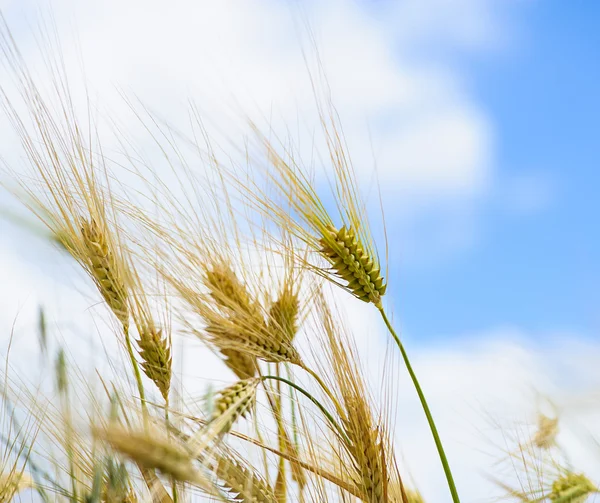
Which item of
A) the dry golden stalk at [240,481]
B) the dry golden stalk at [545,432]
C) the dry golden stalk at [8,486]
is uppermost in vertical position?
the dry golden stalk at [545,432]

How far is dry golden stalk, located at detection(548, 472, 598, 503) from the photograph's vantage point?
3.68 ft

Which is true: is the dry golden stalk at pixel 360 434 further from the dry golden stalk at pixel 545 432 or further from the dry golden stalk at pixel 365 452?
the dry golden stalk at pixel 545 432

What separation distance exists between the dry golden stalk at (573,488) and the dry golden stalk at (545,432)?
0.09 metres

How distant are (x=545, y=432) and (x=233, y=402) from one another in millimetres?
725

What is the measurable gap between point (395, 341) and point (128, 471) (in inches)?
15.4

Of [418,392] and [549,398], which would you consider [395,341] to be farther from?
[549,398]

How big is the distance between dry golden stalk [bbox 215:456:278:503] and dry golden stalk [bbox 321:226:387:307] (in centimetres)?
32

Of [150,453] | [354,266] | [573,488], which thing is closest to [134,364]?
[354,266]

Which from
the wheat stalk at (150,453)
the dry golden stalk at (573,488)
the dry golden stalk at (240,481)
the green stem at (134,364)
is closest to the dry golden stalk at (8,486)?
the green stem at (134,364)

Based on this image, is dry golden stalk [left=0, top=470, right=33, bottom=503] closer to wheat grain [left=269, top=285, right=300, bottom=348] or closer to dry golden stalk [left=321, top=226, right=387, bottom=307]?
wheat grain [left=269, top=285, right=300, bottom=348]

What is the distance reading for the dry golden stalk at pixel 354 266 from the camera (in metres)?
1.08

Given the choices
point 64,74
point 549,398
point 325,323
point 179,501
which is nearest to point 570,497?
point 549,398

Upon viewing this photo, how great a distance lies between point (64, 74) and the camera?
118 cm

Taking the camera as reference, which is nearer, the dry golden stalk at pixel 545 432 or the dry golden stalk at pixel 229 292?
the dry golden stalk at pixel 229 292
